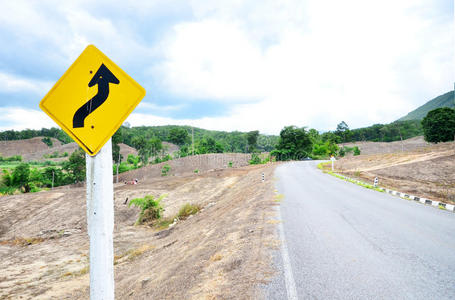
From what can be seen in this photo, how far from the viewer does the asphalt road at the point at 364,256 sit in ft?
10.8

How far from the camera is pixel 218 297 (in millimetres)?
3291

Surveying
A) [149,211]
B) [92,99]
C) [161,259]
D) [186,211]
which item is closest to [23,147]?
[149,211]

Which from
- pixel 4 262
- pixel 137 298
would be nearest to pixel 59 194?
pixel 4 262

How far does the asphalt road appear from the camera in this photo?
3.29 meters

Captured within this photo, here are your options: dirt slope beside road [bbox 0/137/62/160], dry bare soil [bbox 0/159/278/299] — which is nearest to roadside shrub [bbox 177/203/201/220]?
dry bare soil [bbox 0/159/278/299]

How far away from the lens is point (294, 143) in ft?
210

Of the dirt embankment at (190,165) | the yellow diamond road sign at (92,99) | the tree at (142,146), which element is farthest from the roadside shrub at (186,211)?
the tree at (142,146)

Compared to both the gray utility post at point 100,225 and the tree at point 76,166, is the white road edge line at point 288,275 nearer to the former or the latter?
the gray utility post at point 100,225

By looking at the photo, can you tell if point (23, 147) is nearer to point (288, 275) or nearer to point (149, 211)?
point (149, 211)

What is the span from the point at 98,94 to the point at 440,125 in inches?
2792

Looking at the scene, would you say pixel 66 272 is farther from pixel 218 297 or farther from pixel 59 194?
pixel 59 194

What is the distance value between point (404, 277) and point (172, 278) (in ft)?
12.5

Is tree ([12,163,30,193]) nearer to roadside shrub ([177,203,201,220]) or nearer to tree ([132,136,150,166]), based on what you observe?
tree ([132,136,150,166])

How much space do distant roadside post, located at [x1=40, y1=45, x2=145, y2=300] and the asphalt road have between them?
2.38 m
